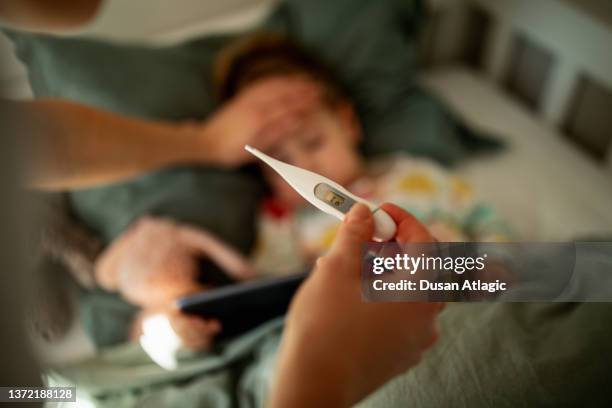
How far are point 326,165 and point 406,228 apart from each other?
0.42 meters

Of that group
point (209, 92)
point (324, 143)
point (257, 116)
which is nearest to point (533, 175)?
point (324, 143)

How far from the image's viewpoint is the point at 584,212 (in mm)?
1037

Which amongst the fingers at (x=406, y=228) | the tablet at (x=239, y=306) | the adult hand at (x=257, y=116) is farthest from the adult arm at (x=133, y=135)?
the fingers at (x=406, y=228)

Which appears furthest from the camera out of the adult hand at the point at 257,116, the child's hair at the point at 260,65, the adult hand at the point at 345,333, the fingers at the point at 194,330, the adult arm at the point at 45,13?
the child's hair at the point at 260,65

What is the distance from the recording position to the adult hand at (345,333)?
1.29 feet

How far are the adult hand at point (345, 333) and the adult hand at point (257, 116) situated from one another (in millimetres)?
530

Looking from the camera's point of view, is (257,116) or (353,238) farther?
(257,116)

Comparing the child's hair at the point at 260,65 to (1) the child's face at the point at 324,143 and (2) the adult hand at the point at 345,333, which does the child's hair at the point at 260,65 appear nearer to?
(1) the child's face at the point at 324,143

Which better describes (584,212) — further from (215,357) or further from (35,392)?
(35,392)

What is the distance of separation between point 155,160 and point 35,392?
573 millimetres

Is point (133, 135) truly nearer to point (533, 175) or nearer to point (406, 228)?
point (406, 228)

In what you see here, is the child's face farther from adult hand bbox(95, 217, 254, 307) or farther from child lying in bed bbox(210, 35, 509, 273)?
adult hand bbox(95, 217, 254, 307)

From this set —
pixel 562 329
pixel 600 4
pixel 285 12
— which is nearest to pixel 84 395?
pixel 562 329

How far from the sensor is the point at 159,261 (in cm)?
88
